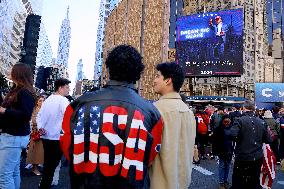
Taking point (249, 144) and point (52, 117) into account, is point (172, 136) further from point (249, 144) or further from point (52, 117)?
point (249, 144)

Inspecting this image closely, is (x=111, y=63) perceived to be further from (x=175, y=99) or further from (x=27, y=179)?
(x=27, y=179)

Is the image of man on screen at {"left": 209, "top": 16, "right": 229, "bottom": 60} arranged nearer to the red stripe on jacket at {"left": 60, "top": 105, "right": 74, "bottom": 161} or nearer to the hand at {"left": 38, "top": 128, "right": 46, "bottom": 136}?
the hand at {"left": 38, "top": 128, "right": 46, "bottom": 136}

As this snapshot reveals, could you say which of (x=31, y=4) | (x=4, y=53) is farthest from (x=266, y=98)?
(x=31, y=4)

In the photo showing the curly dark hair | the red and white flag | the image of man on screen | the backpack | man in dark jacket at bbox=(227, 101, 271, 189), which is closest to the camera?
the curly dark hair

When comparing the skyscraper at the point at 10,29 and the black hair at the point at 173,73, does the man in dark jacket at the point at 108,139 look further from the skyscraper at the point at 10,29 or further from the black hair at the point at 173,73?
the skyscraper at the point at 10,29

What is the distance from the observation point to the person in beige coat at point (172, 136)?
2.42 m

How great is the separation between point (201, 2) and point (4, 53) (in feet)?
224

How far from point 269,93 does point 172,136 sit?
3130 cm

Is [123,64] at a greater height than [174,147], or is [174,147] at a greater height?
[123,64]

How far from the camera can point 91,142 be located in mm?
2086

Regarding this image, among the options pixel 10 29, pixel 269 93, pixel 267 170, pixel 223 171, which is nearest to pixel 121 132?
pixel 267 170

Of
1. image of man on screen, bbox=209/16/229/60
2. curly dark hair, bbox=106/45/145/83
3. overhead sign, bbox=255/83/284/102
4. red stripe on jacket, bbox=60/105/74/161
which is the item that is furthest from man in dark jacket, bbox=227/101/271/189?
overhead sign, bbox=255/83/284/102

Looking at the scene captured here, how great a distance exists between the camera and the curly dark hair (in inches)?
89.7

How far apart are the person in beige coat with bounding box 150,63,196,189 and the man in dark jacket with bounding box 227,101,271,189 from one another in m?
3.06
